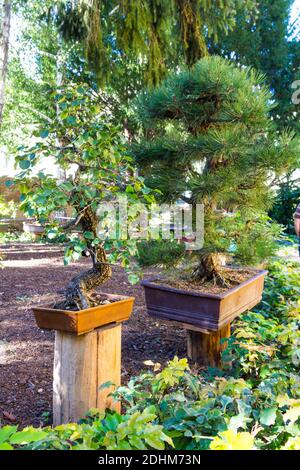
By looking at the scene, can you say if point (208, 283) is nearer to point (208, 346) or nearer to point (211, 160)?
point (208, 346)

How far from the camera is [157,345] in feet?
8.31

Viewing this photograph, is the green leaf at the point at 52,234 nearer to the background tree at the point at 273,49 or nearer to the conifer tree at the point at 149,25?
the conifer tree at the point at 149,25

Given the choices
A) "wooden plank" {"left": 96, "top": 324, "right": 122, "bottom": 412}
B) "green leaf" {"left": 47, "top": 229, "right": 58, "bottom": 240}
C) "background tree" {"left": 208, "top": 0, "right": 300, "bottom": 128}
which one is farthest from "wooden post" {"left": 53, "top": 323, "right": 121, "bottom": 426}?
"background tree" {"left": 208, "top": 0, "right": 300, "bottom": 128}

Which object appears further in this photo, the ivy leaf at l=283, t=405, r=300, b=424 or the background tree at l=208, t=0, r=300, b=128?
the background tree at l=208, t=0, r=300, b=128

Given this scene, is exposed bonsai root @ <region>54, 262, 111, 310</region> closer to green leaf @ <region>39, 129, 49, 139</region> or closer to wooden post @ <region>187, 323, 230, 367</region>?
green leaf @ <region>39, 129, 49, 139</region>

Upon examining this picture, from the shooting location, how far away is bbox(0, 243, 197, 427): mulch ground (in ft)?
5.89

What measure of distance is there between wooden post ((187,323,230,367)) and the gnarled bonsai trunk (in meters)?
0.83

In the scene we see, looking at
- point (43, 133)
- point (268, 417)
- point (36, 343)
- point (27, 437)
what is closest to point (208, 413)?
point (268, 417)

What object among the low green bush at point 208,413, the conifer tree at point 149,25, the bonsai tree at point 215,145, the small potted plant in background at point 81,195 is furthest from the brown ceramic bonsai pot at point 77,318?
the conifer tree at point 149,25

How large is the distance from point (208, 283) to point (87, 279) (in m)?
0.77
